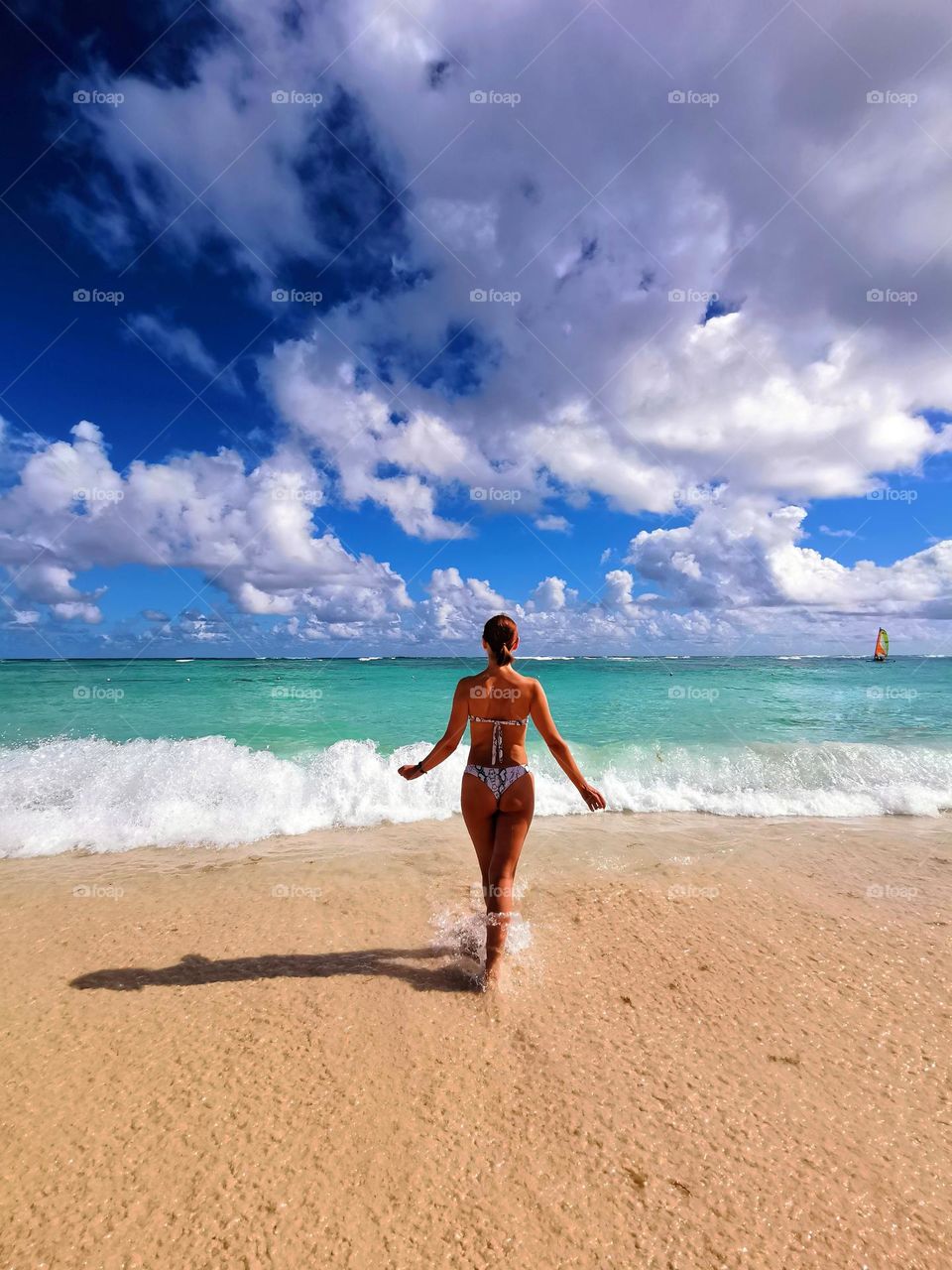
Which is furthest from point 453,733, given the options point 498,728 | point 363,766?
point 363,766

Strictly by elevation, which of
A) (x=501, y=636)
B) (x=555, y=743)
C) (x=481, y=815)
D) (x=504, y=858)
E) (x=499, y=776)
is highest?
(x=501, y=636)

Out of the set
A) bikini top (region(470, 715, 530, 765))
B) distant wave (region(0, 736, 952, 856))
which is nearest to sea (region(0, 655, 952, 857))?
distant wave (region(0, 736, 952, 856))

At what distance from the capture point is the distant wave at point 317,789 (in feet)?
23.8

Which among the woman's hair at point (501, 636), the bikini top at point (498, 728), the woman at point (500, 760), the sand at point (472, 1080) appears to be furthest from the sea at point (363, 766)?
the woman's hair at point (501, 636)

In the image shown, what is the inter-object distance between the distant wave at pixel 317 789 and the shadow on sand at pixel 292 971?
10.5ft

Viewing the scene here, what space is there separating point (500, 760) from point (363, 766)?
674 cm

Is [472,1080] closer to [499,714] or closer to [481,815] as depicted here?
[481,815]

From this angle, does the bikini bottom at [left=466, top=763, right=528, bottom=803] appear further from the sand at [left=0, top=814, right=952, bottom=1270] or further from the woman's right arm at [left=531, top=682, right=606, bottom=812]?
the sand at [left=0, top=814, right=952, bottom=1270]

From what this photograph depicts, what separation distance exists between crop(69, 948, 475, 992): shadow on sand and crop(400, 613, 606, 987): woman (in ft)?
1.38

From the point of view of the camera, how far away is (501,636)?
12.4 feet

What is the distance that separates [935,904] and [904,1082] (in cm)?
282

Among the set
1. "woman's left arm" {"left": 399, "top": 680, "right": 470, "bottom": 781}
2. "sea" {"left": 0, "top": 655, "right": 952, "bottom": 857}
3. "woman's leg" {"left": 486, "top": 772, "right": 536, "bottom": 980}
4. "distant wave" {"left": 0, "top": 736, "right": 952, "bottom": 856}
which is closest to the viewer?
"woman's leg" {"left": 486, "top": 772, "right": 536, "bottom": 980}

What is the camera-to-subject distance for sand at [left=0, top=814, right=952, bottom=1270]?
2.12m

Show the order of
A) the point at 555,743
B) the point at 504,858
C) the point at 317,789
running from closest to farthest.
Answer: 1. the point at 504,858
2. the point at 555,743
3. the point at 317,789
